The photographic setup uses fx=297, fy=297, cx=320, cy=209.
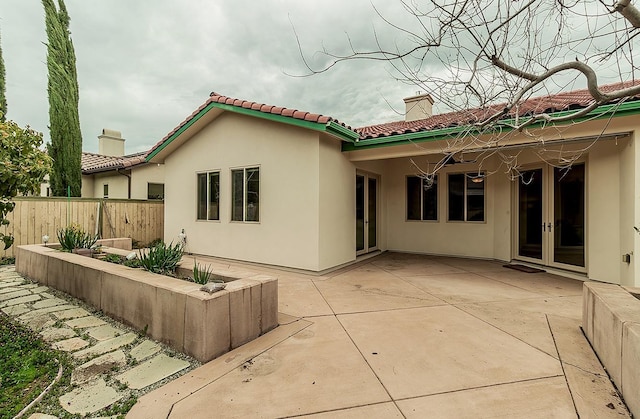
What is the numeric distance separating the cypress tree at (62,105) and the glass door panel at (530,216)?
51.0 ft

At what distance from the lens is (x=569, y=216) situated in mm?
6703

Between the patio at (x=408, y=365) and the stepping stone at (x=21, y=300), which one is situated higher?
the stepping stone at (x=21, y=300)

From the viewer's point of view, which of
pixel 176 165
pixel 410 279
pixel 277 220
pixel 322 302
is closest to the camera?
pixel 322 302

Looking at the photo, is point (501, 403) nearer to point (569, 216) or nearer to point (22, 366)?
point (22, 366)

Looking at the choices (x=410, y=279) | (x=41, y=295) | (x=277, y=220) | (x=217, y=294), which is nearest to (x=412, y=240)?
(x=410, y=279)

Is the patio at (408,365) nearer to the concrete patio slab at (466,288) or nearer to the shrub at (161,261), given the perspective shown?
the concrete patio slab at (466,288)

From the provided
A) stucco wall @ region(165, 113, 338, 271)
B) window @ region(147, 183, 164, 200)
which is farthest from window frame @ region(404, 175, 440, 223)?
window @ region(147, 183, 164, 200)

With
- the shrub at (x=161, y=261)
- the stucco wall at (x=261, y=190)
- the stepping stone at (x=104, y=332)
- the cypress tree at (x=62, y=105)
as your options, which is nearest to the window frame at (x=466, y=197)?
the stucco wall at (x=261, y=190)

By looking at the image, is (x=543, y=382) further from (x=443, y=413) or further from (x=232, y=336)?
(x=232, y=336)

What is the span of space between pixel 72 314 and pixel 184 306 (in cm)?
247

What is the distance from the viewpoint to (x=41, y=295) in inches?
201

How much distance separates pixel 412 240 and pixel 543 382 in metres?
7.16

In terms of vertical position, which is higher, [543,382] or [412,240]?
[412,240]

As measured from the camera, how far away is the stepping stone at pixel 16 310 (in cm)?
430
